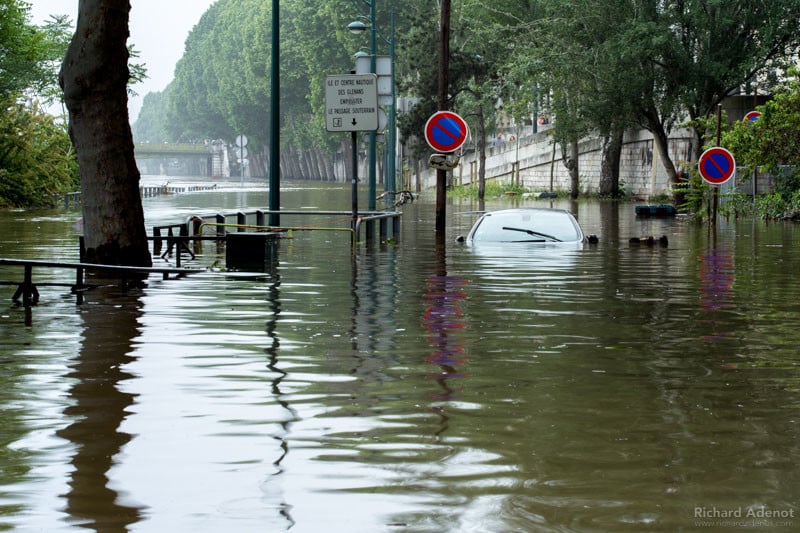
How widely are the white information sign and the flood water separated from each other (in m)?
7.31

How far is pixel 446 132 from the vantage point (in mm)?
26531

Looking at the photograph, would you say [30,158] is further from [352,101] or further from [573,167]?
[352,101]

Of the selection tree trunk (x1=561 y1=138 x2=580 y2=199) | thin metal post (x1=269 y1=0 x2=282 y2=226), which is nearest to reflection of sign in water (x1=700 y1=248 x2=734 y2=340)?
thin metal post (x1=269 y1=0 x2=282 y2=226)


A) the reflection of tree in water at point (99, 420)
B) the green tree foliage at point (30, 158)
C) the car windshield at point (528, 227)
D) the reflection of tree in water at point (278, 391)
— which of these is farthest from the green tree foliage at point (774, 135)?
the reflection of tree in water at point (99, 420)

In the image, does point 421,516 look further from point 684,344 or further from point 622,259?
point 622,259

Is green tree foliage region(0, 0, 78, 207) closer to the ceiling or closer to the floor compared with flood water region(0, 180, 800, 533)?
closer to the ceiling

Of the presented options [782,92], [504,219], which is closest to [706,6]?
[782,92]

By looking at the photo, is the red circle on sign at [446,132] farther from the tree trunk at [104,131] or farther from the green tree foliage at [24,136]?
the green tree foliage at [24,136]

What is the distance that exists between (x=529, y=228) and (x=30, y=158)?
99.2ft

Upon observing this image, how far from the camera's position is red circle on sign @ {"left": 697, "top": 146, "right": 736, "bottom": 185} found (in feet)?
94.2

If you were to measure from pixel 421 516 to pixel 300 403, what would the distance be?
9.24 ft

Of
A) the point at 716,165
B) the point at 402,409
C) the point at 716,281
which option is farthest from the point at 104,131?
the point at 716,165

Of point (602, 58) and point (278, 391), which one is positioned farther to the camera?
point (602, 58)

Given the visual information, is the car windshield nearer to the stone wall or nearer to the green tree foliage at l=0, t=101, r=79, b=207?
the green tree foliage at l=0, t=101, r=79, b=207
